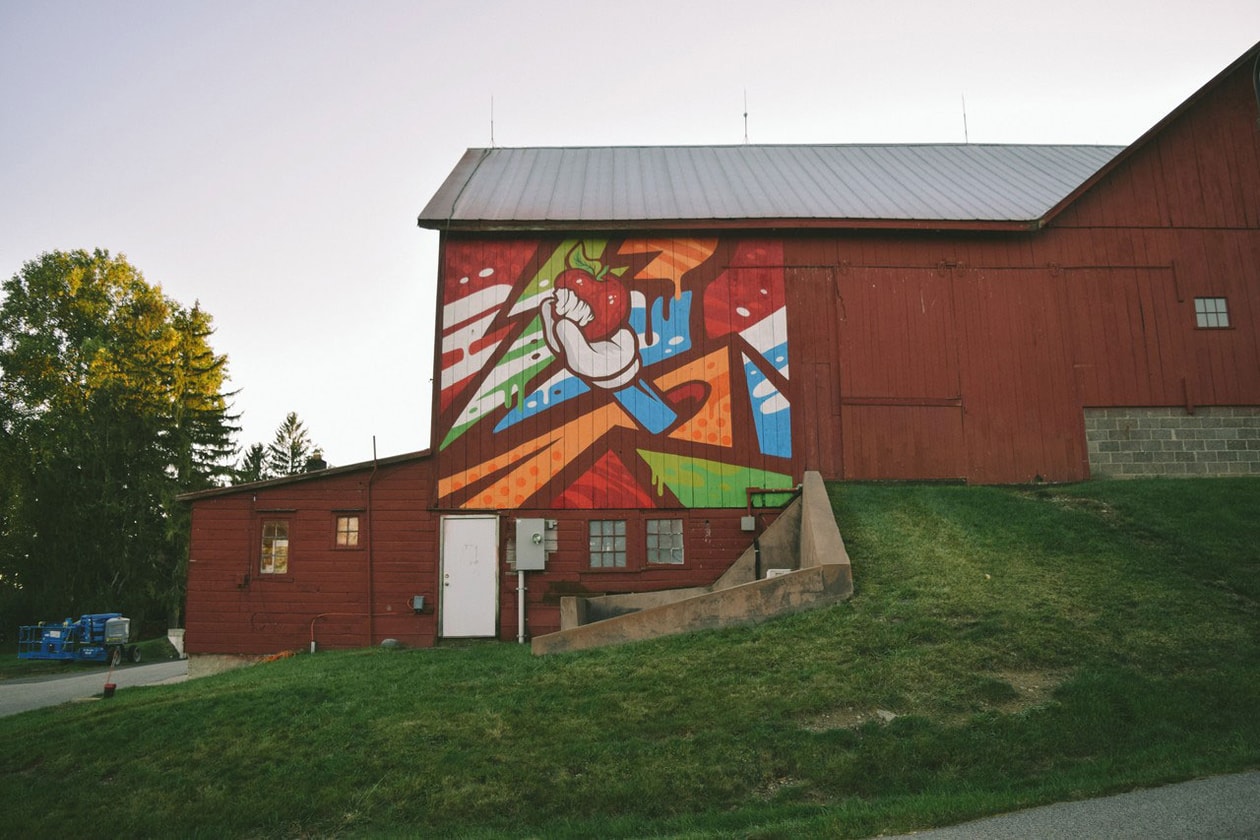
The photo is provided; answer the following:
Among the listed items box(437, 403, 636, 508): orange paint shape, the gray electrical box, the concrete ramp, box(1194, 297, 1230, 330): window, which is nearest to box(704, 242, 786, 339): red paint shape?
box(437, 403, 636, 508): orange paint shape

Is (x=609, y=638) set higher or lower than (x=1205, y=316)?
lower

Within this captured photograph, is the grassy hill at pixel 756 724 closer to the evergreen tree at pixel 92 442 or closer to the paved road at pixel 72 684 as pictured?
the paved road at pixel 72 684

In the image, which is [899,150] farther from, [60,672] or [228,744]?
[60,672]

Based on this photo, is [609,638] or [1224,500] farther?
[1224,500]

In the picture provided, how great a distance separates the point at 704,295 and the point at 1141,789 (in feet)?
40.4

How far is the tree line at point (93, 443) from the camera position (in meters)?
29.1

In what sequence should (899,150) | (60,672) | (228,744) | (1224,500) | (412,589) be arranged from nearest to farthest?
(228,744) < (1224,500) < (412,589) < (60,672) < (899,150)

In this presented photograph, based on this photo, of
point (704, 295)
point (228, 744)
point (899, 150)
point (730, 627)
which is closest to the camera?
point (228, 744)

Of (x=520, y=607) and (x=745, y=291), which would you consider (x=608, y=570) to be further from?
(x=745, y=291)

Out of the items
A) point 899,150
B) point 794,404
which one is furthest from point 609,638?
point 899,150

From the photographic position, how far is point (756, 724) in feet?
26.1

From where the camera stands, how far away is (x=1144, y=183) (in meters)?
17.8

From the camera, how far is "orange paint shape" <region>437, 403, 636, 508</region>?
1636 centimetres

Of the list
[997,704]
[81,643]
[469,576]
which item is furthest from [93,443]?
[997,704]
